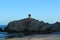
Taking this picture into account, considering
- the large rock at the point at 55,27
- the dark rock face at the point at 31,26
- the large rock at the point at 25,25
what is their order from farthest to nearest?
the large rock at the point at 25,25 → the dark rock face at the point at 31,26 → the large rock at the point at 55,27

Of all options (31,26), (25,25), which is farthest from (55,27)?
(25,25)

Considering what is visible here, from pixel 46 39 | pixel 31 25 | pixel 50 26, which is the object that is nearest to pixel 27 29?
pixel 31 25

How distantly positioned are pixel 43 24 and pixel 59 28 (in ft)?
17.0

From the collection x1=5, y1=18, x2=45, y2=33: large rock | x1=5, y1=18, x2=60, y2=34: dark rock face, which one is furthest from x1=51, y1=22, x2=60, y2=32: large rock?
x1=5, y1=18, x2=45, y2=33: large rock

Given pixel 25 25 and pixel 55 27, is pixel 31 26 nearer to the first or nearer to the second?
pixel 25 25

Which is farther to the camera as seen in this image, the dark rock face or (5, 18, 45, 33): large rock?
(5, 18, 45, 33): large rock

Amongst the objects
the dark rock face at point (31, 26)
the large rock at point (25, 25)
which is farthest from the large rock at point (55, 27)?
the large rock at point (25, 25)

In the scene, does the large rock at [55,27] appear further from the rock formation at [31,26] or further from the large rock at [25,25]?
the large rock at [25,25]

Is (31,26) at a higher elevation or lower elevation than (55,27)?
higher

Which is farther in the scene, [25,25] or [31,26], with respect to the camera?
[25,25]

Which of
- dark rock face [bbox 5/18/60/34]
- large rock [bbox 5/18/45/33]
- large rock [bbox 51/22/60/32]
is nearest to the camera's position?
large rock [bbox 51/22/60/32]

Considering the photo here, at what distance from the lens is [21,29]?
5609 cm

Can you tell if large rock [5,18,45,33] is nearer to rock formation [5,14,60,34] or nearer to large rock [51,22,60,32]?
rock formation [5,14,60,34]

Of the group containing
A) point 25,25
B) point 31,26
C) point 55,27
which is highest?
point 25,25
